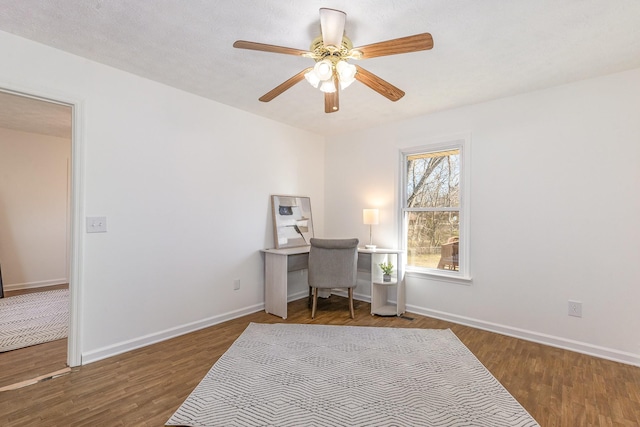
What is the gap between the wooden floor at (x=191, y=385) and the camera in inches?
70.6

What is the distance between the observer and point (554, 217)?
2832 mm

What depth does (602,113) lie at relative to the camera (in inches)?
103

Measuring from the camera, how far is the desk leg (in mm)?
3492

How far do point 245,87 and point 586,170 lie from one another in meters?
3.20

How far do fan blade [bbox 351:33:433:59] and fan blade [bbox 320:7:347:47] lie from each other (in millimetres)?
120

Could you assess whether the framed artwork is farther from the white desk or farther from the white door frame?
the white door frame

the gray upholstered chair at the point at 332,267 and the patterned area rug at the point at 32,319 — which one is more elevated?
the gray upholstered chair at the point at 332,267

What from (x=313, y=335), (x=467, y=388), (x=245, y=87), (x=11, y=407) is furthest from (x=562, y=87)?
(x=11, y=407)

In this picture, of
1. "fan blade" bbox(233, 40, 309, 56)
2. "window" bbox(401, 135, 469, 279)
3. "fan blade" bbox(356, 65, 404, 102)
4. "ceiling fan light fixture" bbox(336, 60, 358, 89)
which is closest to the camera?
"fan blade" bbox(233, 40, 309, 56)

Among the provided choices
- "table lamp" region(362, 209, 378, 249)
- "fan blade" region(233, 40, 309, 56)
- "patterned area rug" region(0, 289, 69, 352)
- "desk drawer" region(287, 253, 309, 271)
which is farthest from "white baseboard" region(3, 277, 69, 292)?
"fan blade" region(233, 40, 309, 56)

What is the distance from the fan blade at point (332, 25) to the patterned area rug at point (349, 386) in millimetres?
2196

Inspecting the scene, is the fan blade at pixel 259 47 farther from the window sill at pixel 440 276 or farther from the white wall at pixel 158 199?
the window sill at pixel 440 276

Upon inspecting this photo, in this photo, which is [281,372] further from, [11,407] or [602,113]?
[602,113]

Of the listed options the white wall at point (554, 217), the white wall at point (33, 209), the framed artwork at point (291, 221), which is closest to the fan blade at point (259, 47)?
the framed artwork at point (291, 221)
